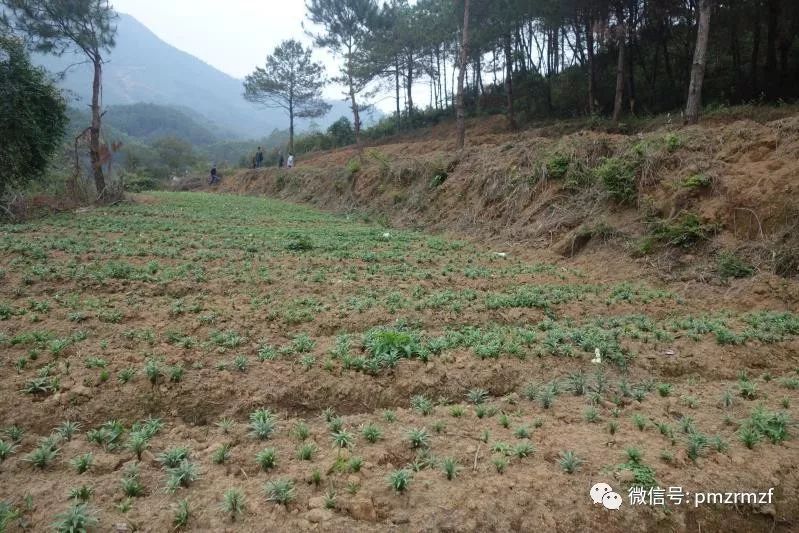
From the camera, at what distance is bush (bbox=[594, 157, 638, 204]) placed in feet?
28.5

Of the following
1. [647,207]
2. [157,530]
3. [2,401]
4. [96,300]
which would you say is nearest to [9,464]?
[2,401]

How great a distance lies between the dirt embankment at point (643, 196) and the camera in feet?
22.2

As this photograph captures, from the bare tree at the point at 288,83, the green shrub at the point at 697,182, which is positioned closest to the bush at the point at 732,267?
the green shrub at the point at 697,182

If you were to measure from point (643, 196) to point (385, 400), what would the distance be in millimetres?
6806

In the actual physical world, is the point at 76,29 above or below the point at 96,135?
above

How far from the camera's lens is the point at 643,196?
8438mm

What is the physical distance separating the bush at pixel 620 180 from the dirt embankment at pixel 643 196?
0.8 inches

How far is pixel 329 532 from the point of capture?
2432 mm

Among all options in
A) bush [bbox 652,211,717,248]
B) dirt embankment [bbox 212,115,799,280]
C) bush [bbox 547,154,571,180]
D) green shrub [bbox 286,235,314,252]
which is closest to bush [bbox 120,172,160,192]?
dirt embankment [bbox 212,115,799,280]

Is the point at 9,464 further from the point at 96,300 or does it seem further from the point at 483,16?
the point at 483,16

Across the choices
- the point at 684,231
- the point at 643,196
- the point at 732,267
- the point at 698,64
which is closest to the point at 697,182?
the point at 643,196

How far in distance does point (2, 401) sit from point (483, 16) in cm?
2517

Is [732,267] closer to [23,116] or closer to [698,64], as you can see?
[698,64]

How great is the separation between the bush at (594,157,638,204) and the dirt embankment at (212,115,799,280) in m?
0.02
